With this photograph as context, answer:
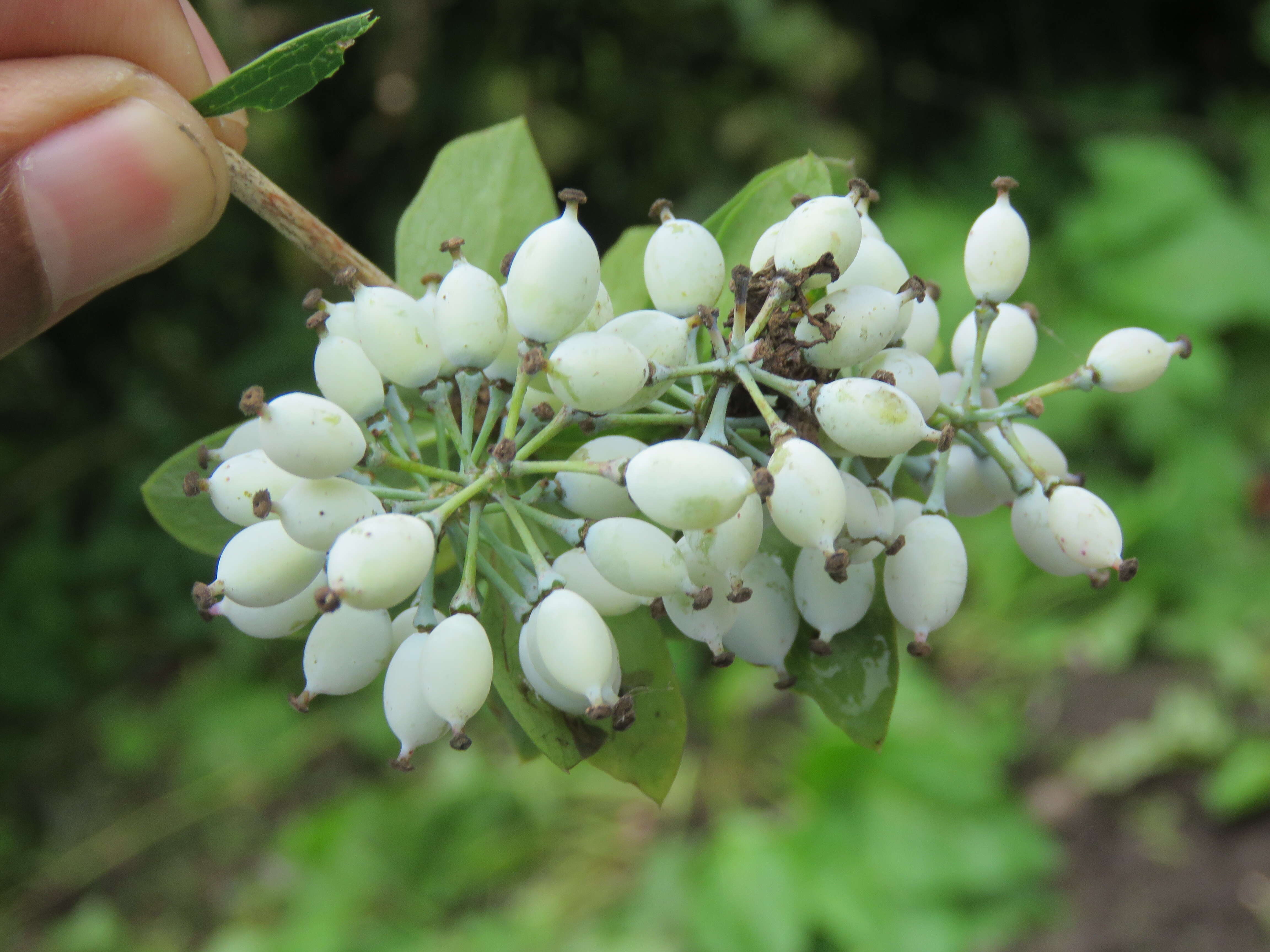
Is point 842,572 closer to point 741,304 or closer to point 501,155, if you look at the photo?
point 741,304

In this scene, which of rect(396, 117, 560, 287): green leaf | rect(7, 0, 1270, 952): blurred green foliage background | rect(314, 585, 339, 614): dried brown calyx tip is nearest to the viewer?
rect(314, 585, 339, 614): dried brown calyx tip

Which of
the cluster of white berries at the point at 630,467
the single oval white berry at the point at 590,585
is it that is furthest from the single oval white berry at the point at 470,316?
the single oval white berry at the point at 590,585

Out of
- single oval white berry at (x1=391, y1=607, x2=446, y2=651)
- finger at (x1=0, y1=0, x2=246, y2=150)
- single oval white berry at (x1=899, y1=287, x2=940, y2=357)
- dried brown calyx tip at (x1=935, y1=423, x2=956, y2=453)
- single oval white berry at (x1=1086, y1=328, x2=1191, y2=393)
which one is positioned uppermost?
finger at (x1=0, y1=0, x2=246, y2=150)

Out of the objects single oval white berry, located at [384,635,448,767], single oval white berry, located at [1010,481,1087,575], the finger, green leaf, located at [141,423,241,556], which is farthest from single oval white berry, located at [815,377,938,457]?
the finger

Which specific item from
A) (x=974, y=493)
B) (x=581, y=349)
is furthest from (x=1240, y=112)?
(x=581, y=349)

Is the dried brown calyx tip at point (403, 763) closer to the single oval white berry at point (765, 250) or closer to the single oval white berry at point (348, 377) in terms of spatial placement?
the single oval white berry at point (348, 377)

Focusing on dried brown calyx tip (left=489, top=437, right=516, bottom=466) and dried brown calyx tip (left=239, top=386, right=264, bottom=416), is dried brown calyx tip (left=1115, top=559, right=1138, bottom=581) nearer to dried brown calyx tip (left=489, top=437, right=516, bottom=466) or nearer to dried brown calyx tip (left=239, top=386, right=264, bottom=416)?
dried brown calyx tip (left=489, top=437, right=516, bottom=466)
